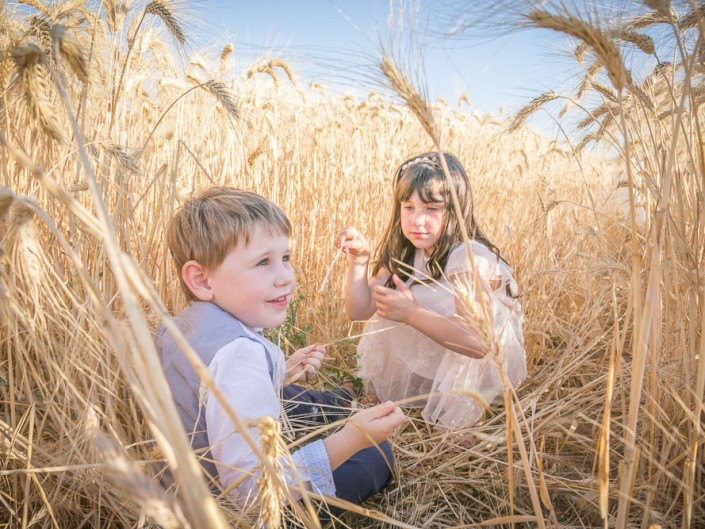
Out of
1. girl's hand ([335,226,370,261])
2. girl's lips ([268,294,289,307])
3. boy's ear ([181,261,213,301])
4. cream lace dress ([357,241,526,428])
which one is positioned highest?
girl's hand ([335,226,370,261])

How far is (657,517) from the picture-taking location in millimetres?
1021

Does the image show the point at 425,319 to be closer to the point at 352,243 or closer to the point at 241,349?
the point at 352,243

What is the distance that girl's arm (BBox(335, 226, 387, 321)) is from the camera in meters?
1.96

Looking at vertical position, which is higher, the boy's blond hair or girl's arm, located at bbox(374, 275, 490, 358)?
the boy's blond hair

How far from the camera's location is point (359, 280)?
2.03 metres

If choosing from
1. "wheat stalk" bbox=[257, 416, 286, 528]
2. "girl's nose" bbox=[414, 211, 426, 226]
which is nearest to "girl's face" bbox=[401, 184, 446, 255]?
"girl's nose" bbox=[414, 211, 426, 226]

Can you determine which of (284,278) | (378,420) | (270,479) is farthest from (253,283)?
(270,479)

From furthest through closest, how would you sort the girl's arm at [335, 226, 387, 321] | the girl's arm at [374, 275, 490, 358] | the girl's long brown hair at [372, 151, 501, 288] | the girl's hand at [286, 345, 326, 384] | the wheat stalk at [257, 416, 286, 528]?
the girl's arm at [335, 226, 387, 321], the girl's long brown hair at [372, 151, 501, 288], the girl's arm at [374, 275, 490, 358], the girl's hand at [286, 345, 326, 384], the wheat stalk at [257, 416, 286, 528]

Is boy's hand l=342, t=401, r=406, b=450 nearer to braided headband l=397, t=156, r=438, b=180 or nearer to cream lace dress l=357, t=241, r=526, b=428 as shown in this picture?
cream lace dress l=357, t=241, r=526, b=428

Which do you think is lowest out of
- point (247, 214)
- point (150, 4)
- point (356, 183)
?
point (247, 214)

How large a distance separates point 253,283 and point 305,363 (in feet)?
1.09

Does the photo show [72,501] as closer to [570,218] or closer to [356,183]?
[356,183]

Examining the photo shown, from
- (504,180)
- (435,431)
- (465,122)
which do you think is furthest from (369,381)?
(465,122)

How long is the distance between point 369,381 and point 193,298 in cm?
96
